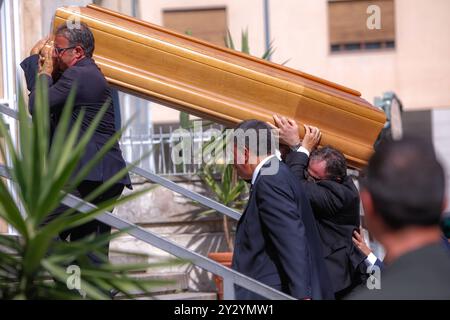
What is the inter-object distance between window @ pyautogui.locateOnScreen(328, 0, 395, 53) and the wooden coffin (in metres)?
13.1

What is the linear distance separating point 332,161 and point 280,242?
1094mm

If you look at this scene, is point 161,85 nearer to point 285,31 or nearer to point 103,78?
point 103,78

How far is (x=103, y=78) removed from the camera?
5137mm

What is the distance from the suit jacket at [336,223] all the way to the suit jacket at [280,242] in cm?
52

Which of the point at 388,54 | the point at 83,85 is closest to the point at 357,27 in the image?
the point at 388,54

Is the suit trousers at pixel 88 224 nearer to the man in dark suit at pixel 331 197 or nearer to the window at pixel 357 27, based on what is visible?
the man in dark suit at pixel 331 197

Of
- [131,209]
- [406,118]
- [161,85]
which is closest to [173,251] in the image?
[161,85]

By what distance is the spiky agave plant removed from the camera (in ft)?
10.9

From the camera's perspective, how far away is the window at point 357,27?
18.9 meters

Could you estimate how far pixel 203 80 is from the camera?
559cm

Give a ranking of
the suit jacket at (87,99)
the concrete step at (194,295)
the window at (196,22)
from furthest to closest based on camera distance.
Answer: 1. the window at (196,22)
2. the concrete step at (194,295)
3. the suit jacket at (87,99)

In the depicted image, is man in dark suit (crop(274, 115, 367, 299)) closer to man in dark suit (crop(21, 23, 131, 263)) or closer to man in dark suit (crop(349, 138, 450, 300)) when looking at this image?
man in dark suit (crop(21, 23, 131, 263))

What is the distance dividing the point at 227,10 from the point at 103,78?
48.5 feet

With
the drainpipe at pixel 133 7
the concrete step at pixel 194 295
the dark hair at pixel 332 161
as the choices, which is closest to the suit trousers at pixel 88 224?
the dark hair at pixel 332 161
